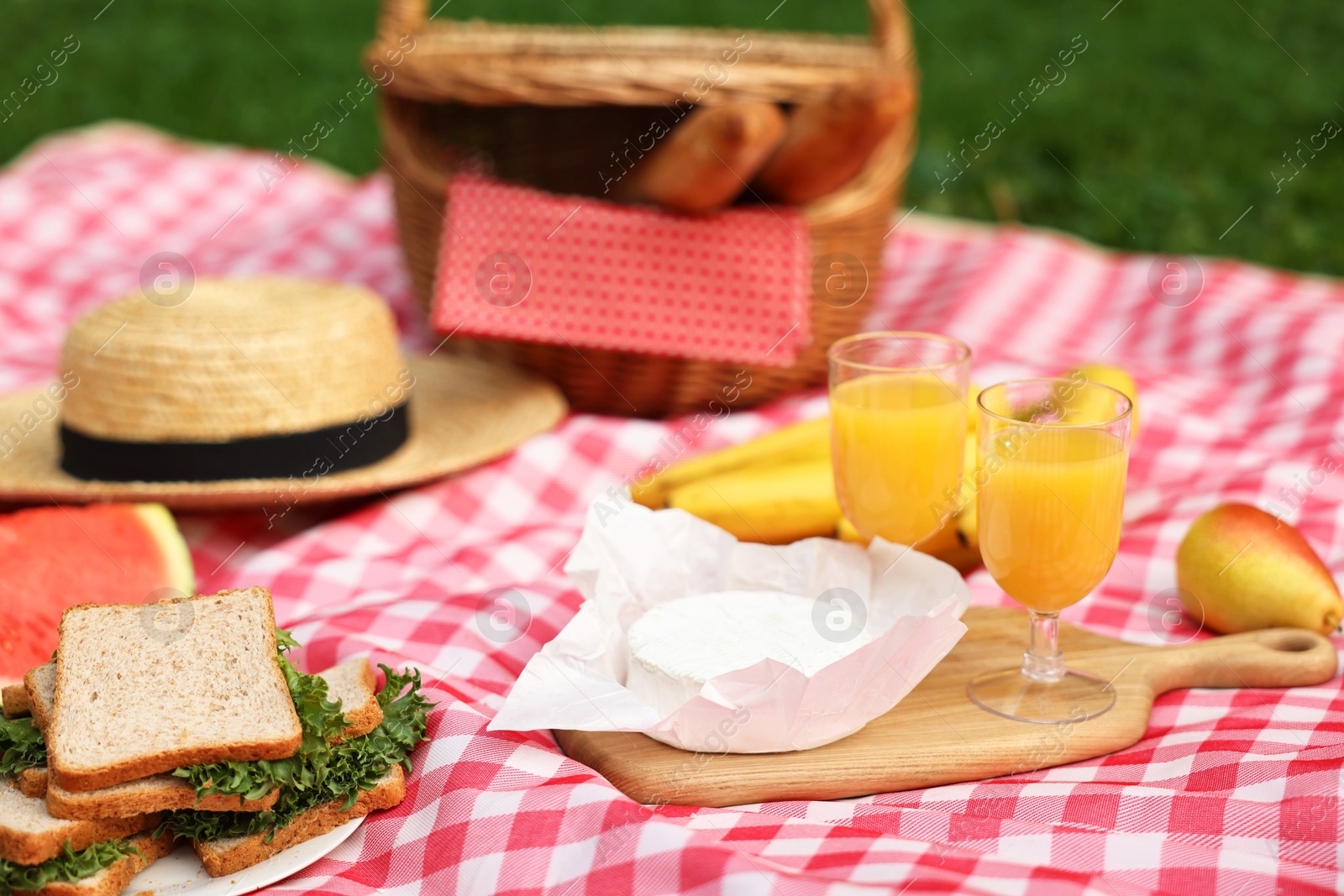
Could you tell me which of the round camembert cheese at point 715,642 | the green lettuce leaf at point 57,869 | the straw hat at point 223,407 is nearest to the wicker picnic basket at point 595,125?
the straw hat at point 223,407

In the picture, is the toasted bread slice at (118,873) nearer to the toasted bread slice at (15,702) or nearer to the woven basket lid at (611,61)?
the toasted bread slice at (15,702)

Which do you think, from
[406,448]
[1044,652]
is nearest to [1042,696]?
[1044,652]

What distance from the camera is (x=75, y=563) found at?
70.2 inches

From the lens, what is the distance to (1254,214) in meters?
3.81

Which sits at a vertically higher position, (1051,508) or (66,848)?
(1051,508)

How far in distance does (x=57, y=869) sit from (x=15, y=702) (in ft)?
0.79

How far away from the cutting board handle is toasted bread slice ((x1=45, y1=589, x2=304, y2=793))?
1.02 metres

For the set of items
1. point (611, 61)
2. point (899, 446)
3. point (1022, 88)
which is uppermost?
point (611, 61)

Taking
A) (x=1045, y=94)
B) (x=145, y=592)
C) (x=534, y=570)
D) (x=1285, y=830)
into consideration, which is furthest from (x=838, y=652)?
(x=1045, y=94)

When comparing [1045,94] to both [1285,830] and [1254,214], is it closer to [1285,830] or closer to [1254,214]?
[1254,214]

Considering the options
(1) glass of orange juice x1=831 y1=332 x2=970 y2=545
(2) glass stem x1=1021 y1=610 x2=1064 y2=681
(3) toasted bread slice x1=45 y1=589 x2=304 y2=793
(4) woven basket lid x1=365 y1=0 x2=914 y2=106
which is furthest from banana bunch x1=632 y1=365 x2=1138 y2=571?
(4) woven basket lid x1=365 y1=0 x2=914 y2=106

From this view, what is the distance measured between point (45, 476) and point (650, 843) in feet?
4.51

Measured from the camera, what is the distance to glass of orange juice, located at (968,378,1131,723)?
132 cm

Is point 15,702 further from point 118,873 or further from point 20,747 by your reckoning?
point 118,873
